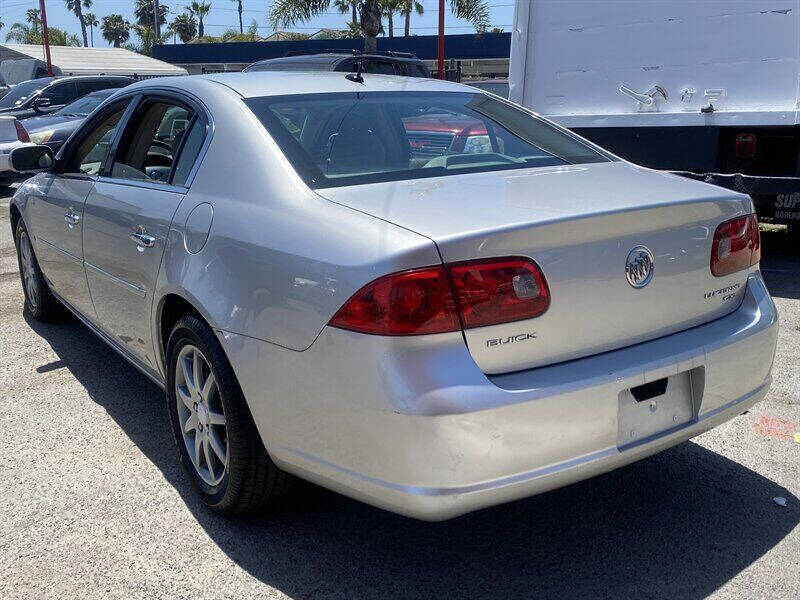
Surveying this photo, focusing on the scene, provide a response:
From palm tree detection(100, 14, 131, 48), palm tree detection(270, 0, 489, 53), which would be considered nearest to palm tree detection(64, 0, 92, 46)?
palm tree detection(100, 14, 131, 48)

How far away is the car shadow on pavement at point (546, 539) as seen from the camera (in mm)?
2771

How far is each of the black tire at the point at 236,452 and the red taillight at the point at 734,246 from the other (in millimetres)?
1666

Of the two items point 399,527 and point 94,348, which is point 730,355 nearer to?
point 399,527

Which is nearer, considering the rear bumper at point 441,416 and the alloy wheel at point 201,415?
the rear bumper at point 441,416

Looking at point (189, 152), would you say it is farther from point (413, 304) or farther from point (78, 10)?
point (78, 10)

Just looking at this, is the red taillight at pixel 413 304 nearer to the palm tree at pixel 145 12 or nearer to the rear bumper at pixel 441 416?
the rear bumper at pixel 441 416

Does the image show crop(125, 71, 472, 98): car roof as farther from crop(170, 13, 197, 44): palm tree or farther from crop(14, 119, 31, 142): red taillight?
crop(170, 13, 197, 44): palm tree

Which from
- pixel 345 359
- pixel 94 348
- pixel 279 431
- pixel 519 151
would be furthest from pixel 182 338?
pixel 94 348

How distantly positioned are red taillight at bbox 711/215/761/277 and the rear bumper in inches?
12.0

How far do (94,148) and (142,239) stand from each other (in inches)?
56.8

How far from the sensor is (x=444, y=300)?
2385 mm

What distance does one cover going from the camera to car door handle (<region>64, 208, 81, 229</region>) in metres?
4.26

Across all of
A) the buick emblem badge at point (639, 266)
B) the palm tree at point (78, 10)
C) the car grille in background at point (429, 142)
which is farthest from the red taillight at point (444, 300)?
the palm tree at point (78, 10)

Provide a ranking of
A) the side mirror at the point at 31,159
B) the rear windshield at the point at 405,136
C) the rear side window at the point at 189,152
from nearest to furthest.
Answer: the rear windshield at the point at 405,136 < the rear side window at the point at 189,152 < the side mirror at the point at 31,159
